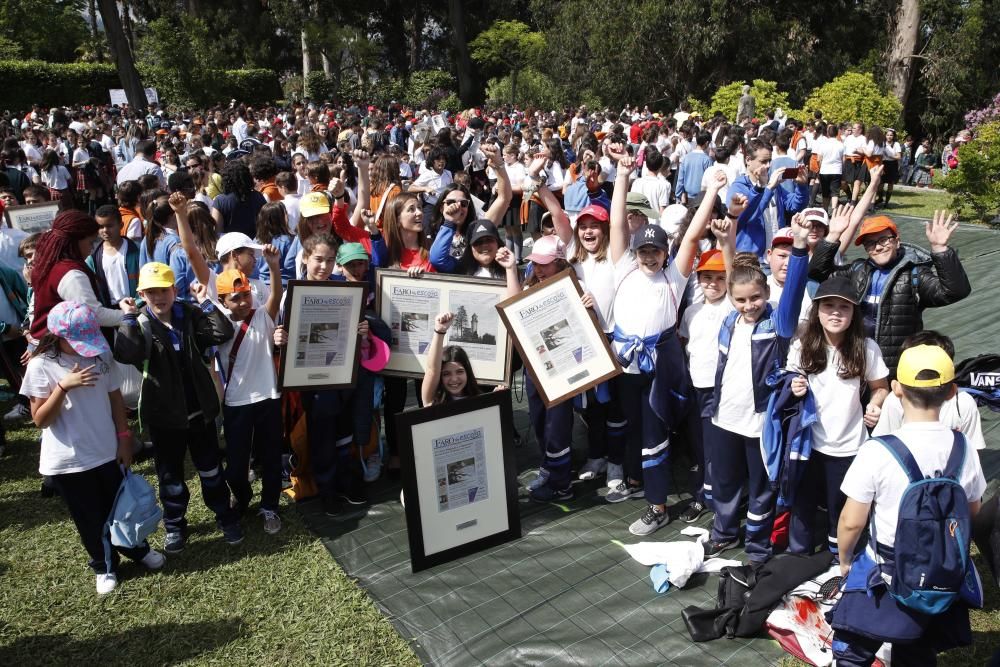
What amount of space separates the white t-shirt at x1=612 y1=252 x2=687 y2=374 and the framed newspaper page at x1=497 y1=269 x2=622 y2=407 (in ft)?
0.75

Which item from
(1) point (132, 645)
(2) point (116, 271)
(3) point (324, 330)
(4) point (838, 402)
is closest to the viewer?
(4) point (838, 402)

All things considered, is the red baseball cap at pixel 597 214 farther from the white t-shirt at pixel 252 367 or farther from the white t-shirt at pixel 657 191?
the white t-shirt at pixel 657 191

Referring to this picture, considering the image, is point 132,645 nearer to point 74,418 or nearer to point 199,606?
point 199,606

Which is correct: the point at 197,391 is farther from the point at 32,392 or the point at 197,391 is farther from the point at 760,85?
the point at 760,85

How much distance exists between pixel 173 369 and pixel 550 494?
2632mm

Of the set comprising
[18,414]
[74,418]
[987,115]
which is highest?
[987,115]

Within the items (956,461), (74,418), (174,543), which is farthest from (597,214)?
(174,543)

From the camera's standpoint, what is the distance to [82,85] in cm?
3797

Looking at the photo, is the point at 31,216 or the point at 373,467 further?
the point at 31,216

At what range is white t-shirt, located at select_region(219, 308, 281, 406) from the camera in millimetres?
4648

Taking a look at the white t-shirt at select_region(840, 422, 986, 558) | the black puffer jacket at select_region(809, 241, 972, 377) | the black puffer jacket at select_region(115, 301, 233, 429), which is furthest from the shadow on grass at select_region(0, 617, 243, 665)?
the black puffer jacket at select_region(809, 241, 972, 377)

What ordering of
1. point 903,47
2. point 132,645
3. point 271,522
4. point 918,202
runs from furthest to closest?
point 903,47, point 918,202, point 271,522, point 132,645

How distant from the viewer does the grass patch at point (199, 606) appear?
3994mm

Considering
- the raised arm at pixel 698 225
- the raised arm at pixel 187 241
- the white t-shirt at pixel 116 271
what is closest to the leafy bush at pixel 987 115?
the raised arm at pixel 698 225
